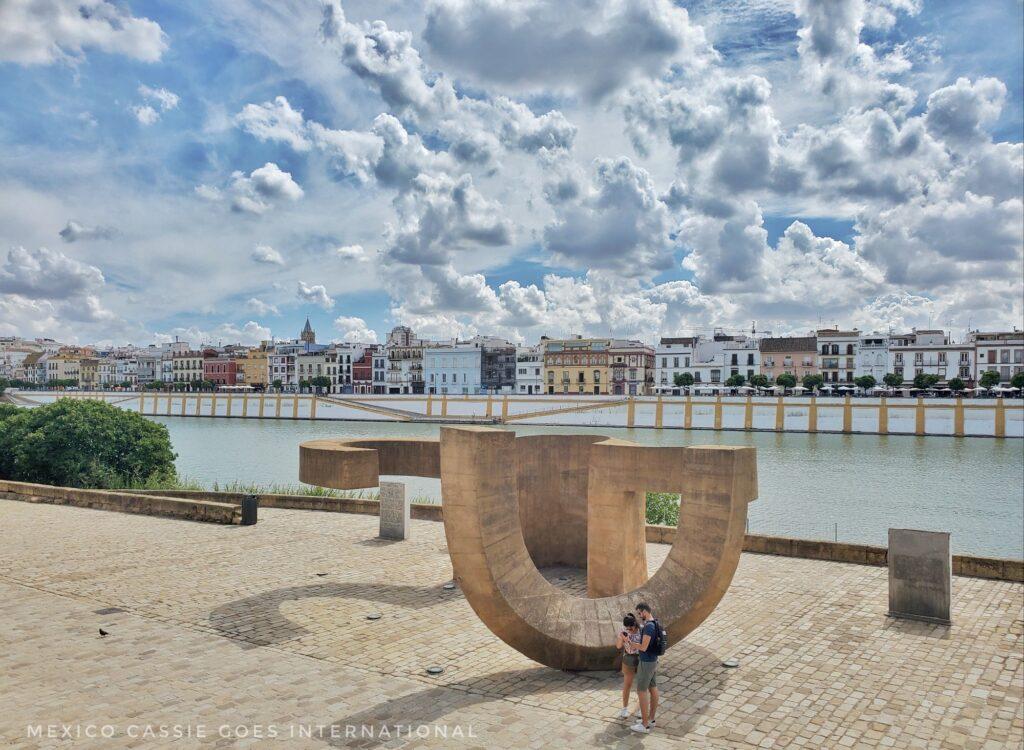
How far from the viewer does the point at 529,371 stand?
89.5 metres

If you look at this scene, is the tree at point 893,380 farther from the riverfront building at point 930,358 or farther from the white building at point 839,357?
the white building at point 839,357

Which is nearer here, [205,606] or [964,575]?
[205,606]

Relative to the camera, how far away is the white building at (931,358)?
2773 inches

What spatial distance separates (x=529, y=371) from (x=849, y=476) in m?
56.0

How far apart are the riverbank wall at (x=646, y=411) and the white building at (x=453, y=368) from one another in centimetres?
1649

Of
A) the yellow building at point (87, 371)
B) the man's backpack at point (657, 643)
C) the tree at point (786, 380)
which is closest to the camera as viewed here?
the man's backpack at point (657, 643)

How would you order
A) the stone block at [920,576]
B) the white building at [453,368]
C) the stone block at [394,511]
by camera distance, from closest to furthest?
the stone block at [920,576], the stone block at [394,511], the white building at [453,368]

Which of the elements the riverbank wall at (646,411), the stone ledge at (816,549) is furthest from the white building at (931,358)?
the stone ledge at (816,549)

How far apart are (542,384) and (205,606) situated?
77.8 m

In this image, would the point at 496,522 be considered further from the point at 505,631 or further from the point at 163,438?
Result: the point at 163,438

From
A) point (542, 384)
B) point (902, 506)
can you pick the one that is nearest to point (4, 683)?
point (902, 506)

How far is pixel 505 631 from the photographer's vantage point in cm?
735

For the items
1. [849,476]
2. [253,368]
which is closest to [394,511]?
[849,476]

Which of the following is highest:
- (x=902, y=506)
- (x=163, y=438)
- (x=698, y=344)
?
(x=698, y=344)
